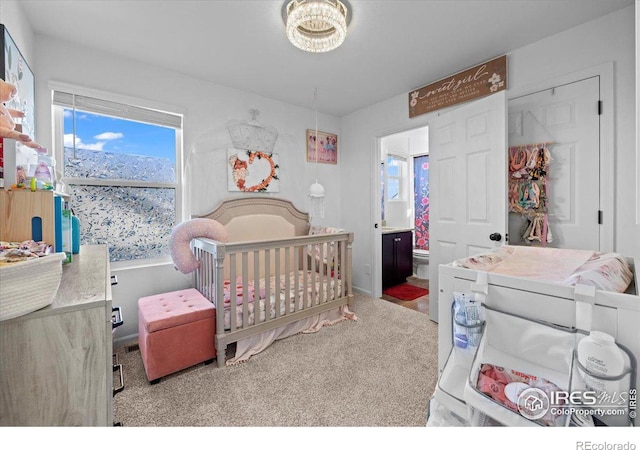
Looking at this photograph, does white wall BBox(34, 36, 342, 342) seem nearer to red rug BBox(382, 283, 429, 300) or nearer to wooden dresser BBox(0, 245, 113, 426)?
red rug BBox(382, 283, 429, 300)

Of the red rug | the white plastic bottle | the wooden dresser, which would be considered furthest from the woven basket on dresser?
the red rug

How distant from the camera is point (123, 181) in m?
2.29

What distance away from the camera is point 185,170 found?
2533 millimetres

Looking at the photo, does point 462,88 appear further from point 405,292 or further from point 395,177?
point 405,292

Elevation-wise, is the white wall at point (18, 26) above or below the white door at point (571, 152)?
above

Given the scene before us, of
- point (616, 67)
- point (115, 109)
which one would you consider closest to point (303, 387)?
point (115, 109)

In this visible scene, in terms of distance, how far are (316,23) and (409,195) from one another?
3550 mm

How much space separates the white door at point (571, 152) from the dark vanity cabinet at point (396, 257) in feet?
6.20

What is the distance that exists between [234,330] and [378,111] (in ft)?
9.11

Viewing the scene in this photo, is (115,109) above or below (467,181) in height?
above

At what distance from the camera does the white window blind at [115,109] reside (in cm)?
201

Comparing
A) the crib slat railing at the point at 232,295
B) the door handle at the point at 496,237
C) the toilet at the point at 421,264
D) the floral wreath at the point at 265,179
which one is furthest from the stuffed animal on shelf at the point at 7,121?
the toilet at the point at 421,264

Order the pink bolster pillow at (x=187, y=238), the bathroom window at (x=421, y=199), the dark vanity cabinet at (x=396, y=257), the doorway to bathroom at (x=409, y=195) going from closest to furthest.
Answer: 1. the pink bolster pillow at (x=187, y=238)
2. the dark vanity cabinet at (x=396, y=257)
3. the doorway to bathroom at (x=409, y=195)
4. the bathroom window at (x=421, y=199)

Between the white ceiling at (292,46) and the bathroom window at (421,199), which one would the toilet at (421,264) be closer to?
the bathroom window at (421,199)
